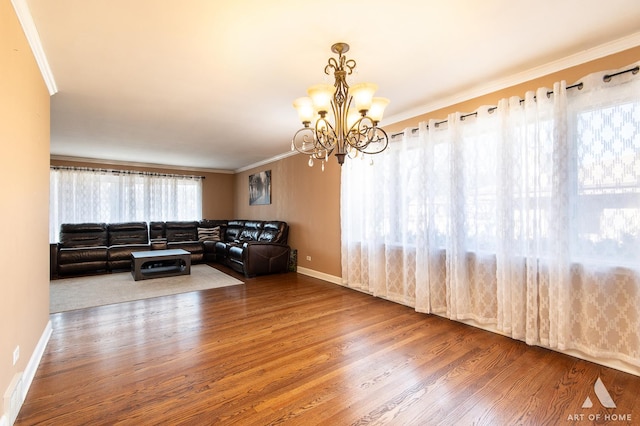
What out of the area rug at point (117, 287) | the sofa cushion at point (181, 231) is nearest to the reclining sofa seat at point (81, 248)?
the area rug at point (117, 287)

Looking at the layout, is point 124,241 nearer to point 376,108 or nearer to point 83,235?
point 83,235

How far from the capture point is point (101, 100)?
3211 millimetres

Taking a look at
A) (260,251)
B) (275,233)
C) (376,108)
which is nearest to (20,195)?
(376,108)

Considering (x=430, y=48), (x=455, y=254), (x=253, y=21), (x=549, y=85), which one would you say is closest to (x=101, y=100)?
(x=253, y=21)

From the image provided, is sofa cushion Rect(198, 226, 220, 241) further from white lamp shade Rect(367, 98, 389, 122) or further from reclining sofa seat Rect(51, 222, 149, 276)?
white lamp shade Rect(367, 98, 389, 122)

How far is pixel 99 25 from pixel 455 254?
362 centimetres

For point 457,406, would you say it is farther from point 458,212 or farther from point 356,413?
point 458,212

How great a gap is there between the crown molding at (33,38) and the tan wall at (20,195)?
2.0 inches

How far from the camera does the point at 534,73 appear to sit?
8.46 ft

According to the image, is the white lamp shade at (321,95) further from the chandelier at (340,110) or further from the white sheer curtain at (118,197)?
the white sheer curtain at (118,197)

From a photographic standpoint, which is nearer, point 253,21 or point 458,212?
point 253,21

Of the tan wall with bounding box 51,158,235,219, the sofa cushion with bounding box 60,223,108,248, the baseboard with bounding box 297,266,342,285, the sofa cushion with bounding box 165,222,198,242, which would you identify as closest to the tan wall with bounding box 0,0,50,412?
the baseboard with bounding box 297,266,342,285

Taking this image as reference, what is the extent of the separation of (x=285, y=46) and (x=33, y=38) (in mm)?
1778

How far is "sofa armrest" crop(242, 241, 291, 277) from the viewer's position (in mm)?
5176
